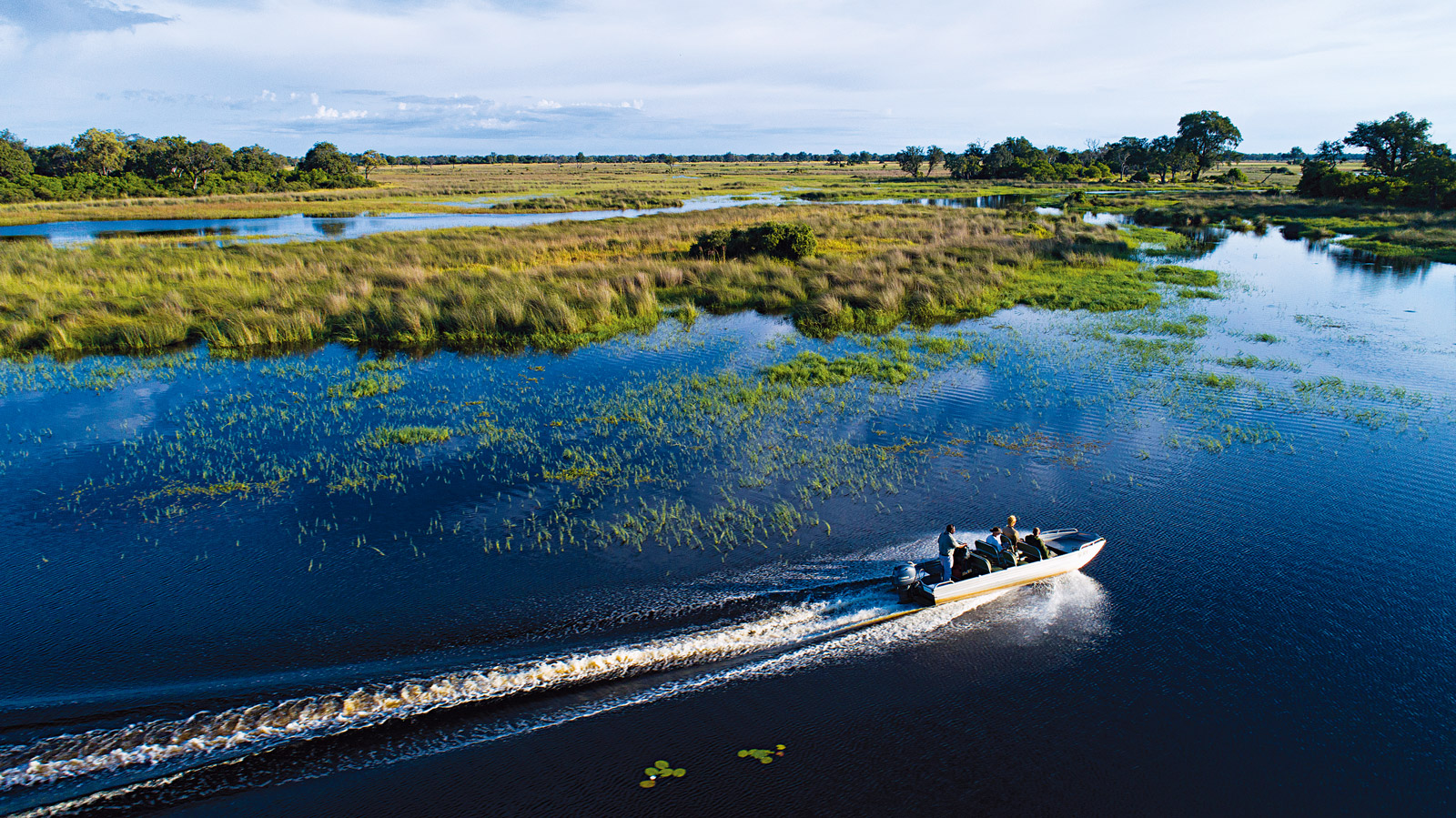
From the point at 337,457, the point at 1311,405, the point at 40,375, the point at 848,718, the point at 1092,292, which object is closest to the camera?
the point at 848,718

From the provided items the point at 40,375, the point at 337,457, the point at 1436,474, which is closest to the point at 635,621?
the point at 337,457

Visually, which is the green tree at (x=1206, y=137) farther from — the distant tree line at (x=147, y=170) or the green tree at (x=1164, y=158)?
the distant tree line at (x=147, y=170)

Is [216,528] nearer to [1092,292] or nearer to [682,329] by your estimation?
Answer: [682,329]

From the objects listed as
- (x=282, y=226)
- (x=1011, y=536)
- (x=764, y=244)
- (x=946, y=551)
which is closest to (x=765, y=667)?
(x=946, y=551)

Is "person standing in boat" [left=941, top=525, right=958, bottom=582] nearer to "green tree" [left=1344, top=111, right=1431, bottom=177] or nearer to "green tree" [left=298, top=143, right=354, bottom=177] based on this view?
"green tree" [left=1344, top=111, right=1431, bottom=177]

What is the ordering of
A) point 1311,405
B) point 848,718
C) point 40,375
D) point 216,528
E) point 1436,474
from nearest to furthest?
point 848,718
point 216,528
point 1436,474
point 1311,405
point 40,375

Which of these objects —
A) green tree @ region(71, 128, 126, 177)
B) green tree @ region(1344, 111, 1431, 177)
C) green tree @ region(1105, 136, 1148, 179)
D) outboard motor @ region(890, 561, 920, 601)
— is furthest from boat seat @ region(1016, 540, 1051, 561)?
green tree @ region(1105, 136, 1148, 179)

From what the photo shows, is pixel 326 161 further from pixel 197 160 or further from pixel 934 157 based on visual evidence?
pixel 934 157

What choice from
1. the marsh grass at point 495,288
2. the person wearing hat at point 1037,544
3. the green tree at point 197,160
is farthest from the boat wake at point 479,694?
the green tree at point 197,160
